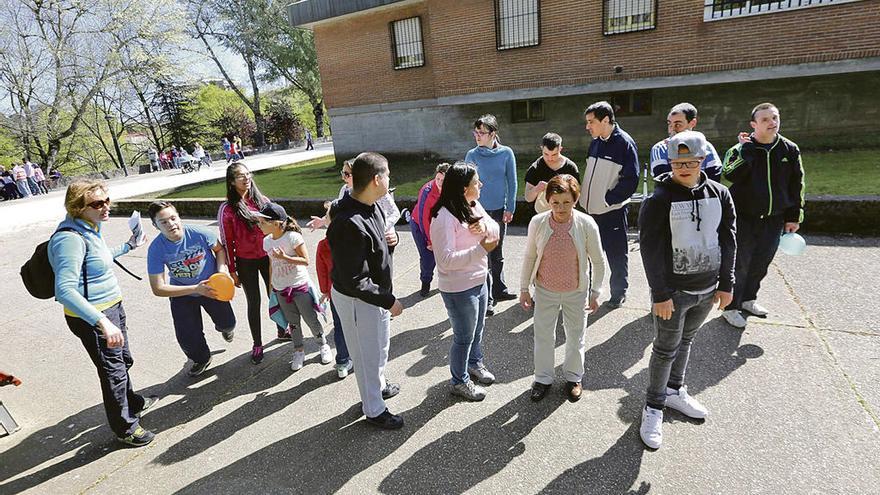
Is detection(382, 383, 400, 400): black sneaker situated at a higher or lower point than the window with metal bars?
lower

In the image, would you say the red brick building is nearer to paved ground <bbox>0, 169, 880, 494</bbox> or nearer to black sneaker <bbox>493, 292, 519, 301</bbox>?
paved ground <bbox>0, 169, 880, 494</bbox>

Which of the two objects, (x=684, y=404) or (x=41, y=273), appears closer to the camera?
(x=41, y=273)

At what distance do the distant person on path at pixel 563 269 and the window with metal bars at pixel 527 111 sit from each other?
44.0 ft

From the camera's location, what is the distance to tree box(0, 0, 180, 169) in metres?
26.6

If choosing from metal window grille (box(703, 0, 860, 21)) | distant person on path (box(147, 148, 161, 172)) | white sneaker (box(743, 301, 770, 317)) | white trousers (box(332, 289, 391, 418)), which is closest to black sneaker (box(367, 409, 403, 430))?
white trousers (box(332, 289, 391, 418))

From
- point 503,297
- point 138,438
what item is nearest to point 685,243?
point 503,297

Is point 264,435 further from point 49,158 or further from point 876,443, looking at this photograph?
point 49,158

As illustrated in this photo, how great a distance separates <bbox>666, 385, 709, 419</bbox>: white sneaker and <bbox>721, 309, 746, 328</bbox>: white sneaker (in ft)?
4.72

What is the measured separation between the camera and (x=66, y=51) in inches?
1086

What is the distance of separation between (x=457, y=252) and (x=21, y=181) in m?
28.6

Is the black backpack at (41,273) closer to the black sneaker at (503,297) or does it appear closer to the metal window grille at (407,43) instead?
the black sneaker at (503,297)

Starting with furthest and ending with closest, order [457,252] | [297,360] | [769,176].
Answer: [297,360] < [769,176] < [457,252]

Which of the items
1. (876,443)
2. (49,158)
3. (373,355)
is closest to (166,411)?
(373,355)

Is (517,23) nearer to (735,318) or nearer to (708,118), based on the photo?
(708,118)
